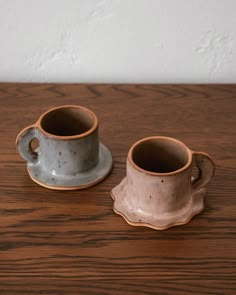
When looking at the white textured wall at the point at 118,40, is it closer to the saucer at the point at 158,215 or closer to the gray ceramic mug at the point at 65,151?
the gray ceramic mug at the point at 65,151

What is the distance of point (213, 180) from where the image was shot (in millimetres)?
705

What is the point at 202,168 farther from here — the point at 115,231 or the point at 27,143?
the point at 27,143

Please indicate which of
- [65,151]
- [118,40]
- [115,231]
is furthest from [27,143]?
[118,40]

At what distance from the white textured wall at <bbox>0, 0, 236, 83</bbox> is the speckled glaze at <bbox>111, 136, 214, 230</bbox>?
34cm

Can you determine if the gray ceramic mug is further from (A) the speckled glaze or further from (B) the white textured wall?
(B) the white textured wall

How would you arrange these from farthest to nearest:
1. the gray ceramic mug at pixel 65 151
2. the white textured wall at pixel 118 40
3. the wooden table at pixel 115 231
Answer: the white textured wall at pixel 118 40
the gray ceramic mug at pixel 65 151
the wooden table at pixel 115 231

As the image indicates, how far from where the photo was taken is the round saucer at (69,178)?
685mm

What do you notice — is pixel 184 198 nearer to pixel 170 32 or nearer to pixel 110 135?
pixel 110 135

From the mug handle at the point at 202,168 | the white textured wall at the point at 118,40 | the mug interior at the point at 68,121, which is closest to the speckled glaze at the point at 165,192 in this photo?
the mug handle at the point at 202,168

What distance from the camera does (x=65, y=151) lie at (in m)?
0.66

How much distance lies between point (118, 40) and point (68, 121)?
0.89ft

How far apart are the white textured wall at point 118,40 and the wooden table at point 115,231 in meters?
0.13

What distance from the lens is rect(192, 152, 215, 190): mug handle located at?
24.5 inches

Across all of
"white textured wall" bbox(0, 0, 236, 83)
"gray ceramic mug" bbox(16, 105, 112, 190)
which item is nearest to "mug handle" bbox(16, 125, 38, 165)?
"gray ceramic mug" bbox(16, 105, 112, 190)
